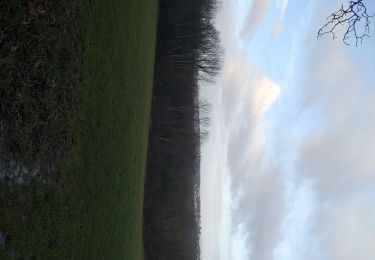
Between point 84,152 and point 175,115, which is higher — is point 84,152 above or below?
below

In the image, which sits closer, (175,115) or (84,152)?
(84,152)

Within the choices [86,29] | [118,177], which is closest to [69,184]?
[86,29]

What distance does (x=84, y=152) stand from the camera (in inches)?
531

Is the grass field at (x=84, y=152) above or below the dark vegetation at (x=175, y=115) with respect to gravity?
below

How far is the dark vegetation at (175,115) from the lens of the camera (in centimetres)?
4491

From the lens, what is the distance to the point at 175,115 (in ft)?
168

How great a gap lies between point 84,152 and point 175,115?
1483 inches

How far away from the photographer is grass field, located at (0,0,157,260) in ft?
→ 30.2

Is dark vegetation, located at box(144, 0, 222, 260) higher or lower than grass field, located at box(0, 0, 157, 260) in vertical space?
higher

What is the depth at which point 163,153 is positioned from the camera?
4794 cm

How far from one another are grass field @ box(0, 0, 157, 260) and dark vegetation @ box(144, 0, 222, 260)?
21.5 metres

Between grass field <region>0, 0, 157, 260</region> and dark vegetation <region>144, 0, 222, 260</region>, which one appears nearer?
grass field <region>0, 0, 157, 260</region>

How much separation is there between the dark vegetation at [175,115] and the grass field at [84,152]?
70.6 ft

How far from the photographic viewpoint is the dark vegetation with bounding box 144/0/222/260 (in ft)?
147
